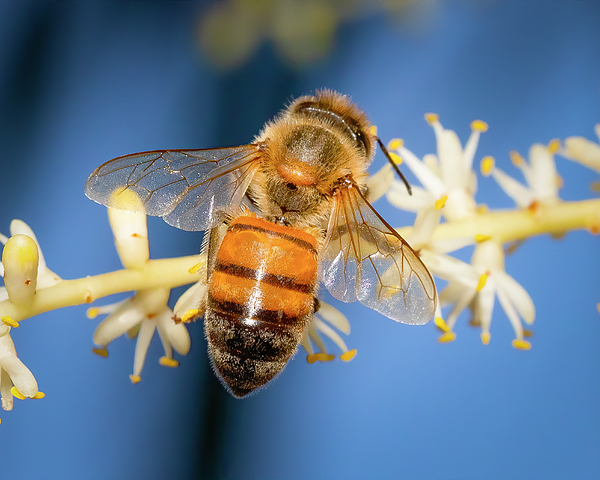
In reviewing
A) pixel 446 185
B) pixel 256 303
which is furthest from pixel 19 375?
pixel 446 185

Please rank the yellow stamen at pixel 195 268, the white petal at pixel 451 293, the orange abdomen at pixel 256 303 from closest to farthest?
the orange abdomen at pixel 256 303 < the yellow stamen at pixel 195 268 < the white petal at pixel 451 293

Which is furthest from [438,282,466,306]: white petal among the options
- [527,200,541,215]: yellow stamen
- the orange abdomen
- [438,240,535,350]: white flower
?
the orange abdomen

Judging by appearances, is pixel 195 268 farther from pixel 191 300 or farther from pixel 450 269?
pixel 450 269

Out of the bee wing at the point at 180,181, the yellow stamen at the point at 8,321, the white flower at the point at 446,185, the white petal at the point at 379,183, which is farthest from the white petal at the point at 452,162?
the yellow stamen at the point at 8,321

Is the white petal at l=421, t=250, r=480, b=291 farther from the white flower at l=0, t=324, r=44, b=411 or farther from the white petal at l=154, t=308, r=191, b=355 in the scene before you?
the white flower at l=0, t=324, r=44, b=411

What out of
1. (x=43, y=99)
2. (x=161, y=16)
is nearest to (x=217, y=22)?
(x=161, y=16)

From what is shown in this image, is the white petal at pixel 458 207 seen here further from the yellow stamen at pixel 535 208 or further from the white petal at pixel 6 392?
the white petal at pixel 6 392
